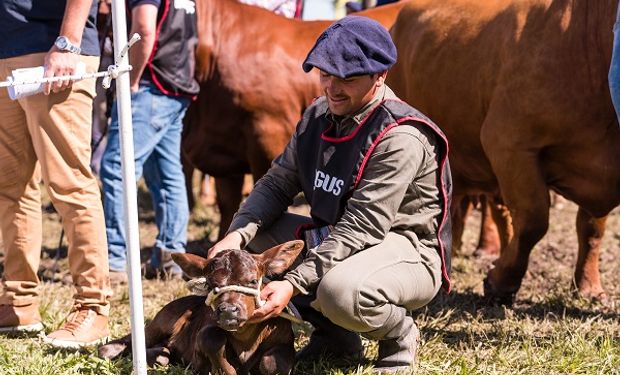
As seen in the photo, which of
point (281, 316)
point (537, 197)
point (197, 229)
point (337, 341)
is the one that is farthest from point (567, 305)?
point (197, 229)

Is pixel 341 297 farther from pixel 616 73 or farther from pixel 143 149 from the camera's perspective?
pixel 143 149

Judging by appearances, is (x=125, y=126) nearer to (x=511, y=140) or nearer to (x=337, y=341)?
(x=337, y=341)

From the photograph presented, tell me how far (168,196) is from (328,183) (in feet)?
9.30

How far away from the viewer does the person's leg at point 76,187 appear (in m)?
4.33

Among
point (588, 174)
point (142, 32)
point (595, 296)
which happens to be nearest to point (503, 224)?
point (595, 296)

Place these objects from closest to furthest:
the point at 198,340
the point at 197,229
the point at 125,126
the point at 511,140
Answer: the point at 125,126 → the point at 198,340 → the point at 511,140 → the point at 197,229

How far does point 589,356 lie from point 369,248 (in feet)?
3.71

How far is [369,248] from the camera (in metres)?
3.86

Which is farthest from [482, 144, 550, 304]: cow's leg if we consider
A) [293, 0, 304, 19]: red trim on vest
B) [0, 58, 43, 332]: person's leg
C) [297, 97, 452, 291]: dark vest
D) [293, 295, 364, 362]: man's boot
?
[293, 0, 304, 19]: red trim on vest

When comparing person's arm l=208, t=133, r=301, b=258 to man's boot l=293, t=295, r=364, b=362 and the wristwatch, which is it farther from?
the wristwatch

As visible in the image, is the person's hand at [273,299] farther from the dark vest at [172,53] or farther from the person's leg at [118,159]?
the dark vest at [172,53]

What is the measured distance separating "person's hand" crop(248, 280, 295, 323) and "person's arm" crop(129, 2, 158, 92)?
2556 mm

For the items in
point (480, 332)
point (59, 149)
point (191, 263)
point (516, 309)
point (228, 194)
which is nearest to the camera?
point (191, 263)

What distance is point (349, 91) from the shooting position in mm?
3871
